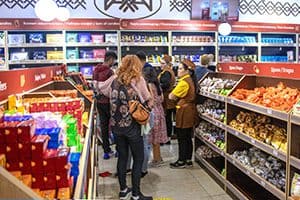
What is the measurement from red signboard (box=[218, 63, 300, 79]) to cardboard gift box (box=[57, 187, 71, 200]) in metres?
2.95

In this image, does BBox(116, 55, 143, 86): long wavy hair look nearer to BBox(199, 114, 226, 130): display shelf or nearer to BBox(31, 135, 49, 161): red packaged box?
BBox(199, 114, 226, 130): display shelf

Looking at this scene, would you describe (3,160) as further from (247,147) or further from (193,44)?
(193,44)

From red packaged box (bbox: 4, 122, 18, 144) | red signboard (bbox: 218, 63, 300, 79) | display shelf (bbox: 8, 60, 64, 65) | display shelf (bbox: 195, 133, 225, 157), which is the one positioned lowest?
display shelf (bbox: 195, 133, 225, 157)

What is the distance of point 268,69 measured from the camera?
4.21 meters

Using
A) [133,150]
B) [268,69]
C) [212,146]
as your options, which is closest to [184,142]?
[212,146]

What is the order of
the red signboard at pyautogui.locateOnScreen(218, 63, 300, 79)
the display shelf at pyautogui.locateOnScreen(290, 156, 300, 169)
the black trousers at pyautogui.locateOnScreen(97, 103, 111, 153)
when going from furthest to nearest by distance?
the black trousers at pyautogui.locateOnScreen(97, 103, 111, 153) < the red signboard at pyautogui.locateOnScreen(218, 63, 300, 79) < the display shelf at pyautogui.locateOnScreen(290, 156, 300, 169)

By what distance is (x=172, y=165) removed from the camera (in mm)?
5539

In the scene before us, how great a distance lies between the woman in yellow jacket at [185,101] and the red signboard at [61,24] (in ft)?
12.1

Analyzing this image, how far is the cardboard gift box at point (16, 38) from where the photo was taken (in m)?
8.18

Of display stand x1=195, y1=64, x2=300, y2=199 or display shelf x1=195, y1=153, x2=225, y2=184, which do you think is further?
display shelf x1=195, y1=153, x2=225, y2=184

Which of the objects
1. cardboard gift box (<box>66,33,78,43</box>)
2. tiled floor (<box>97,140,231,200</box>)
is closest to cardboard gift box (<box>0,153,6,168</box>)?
tiled floor (<box>97,140,231,200</box>)

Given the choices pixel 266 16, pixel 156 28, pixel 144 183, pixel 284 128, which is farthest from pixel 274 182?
pixel 266 16

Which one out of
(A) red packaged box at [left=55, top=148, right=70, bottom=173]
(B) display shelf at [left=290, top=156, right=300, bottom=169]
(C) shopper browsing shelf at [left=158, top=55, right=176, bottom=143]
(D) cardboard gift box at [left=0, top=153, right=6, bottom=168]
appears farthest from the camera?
(C) shopper browsing shelf at [left=158, top=55, right=176, bottom=143]

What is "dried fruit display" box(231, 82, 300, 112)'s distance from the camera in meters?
3.31
